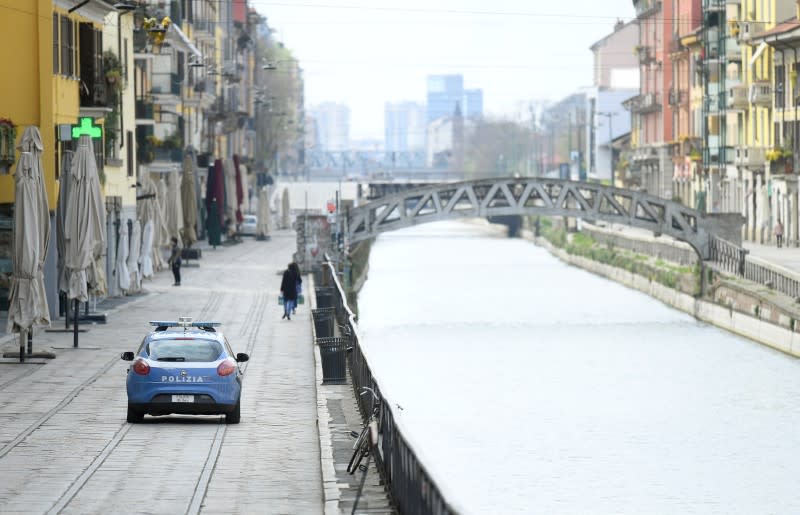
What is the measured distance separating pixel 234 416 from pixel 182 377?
1330 mm

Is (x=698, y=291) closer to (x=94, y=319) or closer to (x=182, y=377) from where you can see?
(x=94, y=319)

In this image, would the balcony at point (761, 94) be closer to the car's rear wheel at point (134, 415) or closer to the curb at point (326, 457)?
the curb at point (326, 457)

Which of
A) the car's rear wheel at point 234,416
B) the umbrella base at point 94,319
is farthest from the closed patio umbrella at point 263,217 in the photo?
the car's rear wheel at point 234,416

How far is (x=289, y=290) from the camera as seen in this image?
152 ft

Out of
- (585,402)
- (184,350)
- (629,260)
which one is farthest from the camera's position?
(629,260)

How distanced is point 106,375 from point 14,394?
346cm

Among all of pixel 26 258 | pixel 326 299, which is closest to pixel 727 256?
pixel 326 299

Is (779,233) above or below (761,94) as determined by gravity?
below

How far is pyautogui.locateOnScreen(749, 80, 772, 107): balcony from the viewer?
7988 cm

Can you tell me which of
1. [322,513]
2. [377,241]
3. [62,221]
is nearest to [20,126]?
[62,221]

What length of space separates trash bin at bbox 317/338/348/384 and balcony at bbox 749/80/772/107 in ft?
174

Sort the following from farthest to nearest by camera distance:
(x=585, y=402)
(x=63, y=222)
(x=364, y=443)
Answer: (x=585, y=402), (x=63, y=222), (x=364, y=443)

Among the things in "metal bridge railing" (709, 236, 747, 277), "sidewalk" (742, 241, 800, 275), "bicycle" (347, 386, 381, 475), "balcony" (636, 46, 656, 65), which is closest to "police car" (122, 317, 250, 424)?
"bicycle" (347, 386, 381, 475)

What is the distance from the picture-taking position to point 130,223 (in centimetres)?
5522
